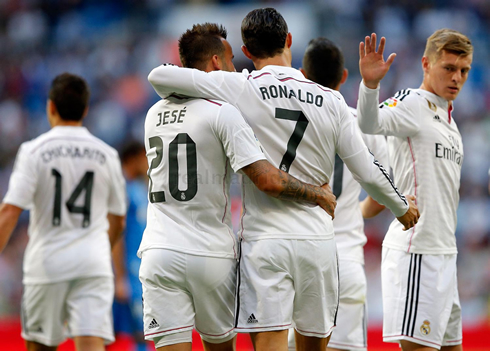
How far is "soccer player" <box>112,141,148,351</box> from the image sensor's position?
22.8 ft

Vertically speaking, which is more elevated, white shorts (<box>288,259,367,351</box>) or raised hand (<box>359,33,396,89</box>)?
raised hand (<box>359,33,396,89</box>)

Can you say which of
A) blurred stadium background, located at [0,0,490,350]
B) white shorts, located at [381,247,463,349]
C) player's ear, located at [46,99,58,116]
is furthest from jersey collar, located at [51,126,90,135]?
blurred stadium background, located at [0,0,490,350]

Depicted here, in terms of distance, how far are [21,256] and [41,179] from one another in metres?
6.47

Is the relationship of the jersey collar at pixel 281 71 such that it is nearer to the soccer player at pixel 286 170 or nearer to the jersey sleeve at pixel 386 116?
the soccer player at pixel 286 170

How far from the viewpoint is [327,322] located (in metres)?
3.72

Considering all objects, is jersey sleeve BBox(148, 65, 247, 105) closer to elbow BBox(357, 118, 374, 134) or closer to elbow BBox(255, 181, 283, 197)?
elbow BBox(255, 181, 283, 197)

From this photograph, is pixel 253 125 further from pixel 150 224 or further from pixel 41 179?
pixel 41 179

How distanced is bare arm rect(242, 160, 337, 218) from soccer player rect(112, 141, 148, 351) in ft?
12.1

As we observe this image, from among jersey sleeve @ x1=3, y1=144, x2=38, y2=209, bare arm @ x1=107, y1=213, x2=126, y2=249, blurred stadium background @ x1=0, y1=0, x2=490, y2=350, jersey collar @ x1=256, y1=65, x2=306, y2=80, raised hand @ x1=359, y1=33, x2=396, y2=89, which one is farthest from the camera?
blurred stadium background @ x1=0, y1=0, x2=490, y2=350

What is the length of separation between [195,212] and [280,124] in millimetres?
684

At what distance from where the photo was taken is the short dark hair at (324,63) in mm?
5031

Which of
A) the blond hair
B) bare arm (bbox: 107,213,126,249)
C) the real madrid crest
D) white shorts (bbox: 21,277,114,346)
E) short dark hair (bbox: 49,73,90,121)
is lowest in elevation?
white shorts (bbox: 21,277,114,346)

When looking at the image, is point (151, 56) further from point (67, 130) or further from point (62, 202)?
point (62, 202)

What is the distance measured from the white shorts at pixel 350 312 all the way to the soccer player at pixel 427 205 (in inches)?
12.5
